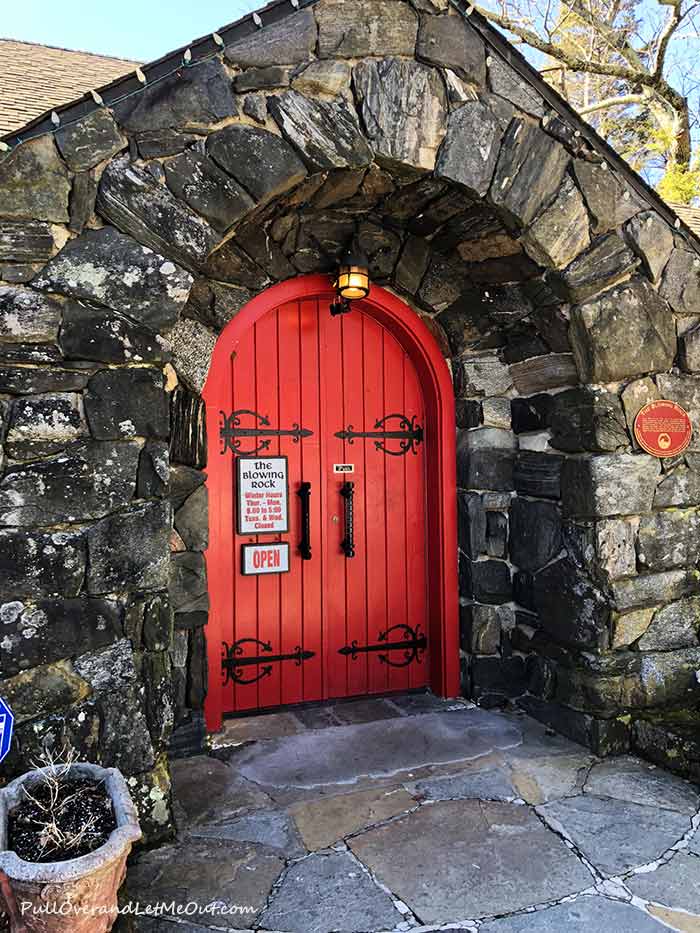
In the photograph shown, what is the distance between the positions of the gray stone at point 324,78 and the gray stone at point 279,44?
0.05 metres

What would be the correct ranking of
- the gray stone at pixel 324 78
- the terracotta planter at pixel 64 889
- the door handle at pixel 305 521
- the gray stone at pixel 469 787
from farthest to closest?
the door handle at pixel 305 521
the gray stone at pixel 469 787
the gray stone at pixel 324 78
the terracotta planter at pixel 64 889

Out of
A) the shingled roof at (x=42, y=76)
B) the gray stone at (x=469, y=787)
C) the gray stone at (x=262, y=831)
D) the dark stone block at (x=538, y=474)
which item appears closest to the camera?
the gray stone at (x=262, y=831)

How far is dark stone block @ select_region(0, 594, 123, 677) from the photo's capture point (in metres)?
2.22

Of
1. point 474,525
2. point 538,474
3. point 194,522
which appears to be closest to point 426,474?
point 474,525

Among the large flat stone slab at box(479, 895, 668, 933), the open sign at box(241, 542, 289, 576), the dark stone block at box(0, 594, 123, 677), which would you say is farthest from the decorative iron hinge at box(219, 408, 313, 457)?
the large flat stone slab at box(479, 895, 668, 933)

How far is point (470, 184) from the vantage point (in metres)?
2.92

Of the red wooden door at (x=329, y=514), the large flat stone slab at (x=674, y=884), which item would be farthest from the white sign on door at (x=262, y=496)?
the large flat stone slab at (x=674, y=884)

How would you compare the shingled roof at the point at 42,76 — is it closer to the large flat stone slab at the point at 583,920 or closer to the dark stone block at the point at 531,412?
the dark stone block at the point at 531,412

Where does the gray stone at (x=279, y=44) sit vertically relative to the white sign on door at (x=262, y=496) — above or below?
above

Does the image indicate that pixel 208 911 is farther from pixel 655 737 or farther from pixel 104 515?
pixel 655 737

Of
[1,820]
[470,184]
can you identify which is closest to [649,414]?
[470,184]

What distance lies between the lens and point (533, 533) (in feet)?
11.8

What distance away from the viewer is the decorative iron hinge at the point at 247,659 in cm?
350

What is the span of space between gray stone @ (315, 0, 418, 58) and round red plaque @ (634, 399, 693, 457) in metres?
1.84
